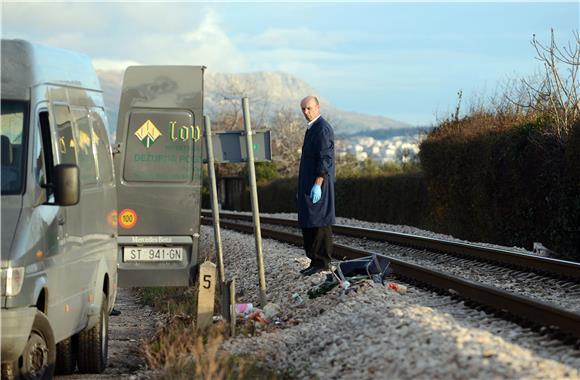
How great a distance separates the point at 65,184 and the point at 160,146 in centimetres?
644

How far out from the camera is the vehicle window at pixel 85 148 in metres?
9.68

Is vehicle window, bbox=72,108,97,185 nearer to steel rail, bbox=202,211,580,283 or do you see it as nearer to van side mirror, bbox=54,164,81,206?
van side mirror, bbox=54,164,81,206

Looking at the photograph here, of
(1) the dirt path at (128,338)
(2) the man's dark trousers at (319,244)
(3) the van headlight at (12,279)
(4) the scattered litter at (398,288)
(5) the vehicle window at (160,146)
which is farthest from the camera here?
(5) the vehicle window at (160,146)

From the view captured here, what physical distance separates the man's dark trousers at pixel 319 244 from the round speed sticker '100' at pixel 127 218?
218 centimetres

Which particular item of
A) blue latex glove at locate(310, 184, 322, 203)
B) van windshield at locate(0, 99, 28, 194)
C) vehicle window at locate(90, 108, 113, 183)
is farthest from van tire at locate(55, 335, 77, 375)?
blue latex glove at locate(310, 184, 322, 203)

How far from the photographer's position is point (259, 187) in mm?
60500

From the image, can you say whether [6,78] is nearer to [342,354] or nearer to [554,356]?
[342,354]

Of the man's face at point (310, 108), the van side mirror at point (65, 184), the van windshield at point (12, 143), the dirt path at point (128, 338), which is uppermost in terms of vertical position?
the man's face at point (310, 108)

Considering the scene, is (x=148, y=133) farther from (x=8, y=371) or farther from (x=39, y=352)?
(x=8, y=371)

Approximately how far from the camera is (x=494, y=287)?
12234mm

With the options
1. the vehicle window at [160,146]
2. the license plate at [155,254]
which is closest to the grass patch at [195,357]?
the license plate at [155,254]

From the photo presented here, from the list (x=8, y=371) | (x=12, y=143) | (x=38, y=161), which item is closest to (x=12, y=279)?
(x=8, y=371)

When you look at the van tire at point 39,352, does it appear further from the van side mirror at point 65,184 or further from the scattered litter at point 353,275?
the scattered litter at point 353,275

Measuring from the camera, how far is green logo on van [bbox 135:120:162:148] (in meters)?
14.6
